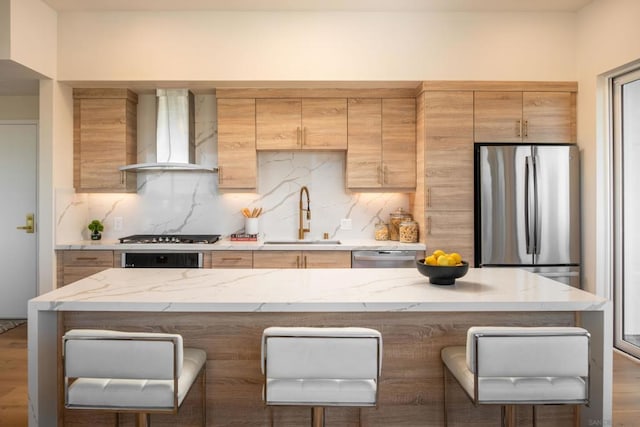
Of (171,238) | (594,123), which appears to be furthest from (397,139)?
(171,238)

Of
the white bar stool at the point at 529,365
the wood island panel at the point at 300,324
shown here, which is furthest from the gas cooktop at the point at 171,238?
the white bar stool at the point at 529,365

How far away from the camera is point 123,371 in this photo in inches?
68.2

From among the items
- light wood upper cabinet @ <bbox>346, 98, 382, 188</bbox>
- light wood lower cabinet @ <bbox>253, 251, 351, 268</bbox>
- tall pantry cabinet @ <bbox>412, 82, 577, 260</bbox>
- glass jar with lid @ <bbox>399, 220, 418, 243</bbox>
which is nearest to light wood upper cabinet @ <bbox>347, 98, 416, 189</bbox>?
light wood upper cabinet @ <bbox>346, 98, 382, 188</bbox>

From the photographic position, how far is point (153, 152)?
485 centimetres

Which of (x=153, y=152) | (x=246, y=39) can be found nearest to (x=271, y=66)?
(x=246, y=39)

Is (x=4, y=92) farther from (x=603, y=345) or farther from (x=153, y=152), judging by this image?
(x=603, y=345)

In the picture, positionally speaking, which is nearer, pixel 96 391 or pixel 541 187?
pixel 96 391

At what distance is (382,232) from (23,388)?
10.2ft

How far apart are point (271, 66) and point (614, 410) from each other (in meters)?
3.54

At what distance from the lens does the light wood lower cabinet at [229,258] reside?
4219mm

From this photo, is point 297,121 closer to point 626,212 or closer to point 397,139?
point 397,139

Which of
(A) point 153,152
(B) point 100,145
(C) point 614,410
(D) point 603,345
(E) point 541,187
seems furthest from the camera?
(A) point 153,152

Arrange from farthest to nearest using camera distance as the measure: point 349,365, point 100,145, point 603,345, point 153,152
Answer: point 153,152 < point 100,145 < point 603,345 < point 349,365

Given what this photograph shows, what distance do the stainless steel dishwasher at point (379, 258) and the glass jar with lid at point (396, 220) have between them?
43 centimetres
